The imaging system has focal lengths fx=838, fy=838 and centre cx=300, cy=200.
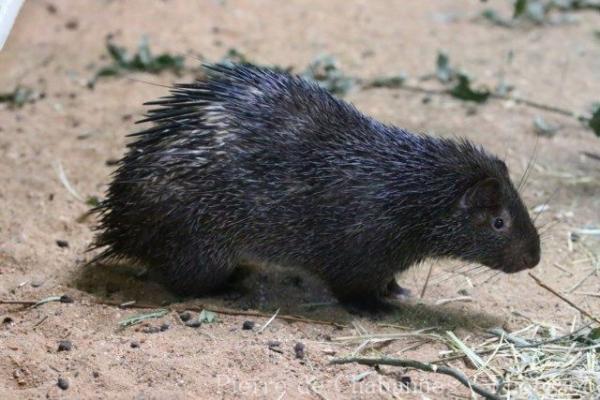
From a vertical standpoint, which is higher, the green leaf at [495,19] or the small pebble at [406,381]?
the green leaf at [495,19]

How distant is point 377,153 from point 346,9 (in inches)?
248

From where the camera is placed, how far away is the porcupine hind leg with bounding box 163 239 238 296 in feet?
19.0

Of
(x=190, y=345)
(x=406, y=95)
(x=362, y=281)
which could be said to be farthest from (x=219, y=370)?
(x=406, y=95)

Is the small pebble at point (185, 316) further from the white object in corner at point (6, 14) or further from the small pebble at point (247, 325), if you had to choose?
the white object in corner at point (6, 14)

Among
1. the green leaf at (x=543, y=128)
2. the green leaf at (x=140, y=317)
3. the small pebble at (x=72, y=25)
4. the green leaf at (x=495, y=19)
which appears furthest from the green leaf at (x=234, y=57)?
the green leaf at (x=140, y=317)

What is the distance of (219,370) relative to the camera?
487 centimetres

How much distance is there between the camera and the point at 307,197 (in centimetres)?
571

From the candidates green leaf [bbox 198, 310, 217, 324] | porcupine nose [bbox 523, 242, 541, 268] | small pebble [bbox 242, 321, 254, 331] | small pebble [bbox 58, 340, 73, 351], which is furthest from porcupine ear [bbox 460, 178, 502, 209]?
small pebble [bbox 58, 340, 73, 351]

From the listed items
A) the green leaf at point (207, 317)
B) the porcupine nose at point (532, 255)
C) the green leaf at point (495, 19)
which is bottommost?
the green leaf at point (207, 317)

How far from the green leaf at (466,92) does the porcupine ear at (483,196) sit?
3249mm

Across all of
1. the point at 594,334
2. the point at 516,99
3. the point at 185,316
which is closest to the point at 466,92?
the point at 516,99

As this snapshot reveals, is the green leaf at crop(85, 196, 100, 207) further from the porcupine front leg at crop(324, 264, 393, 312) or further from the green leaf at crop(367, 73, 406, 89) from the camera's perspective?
the green leaf at crop(367, 73, 406, 89)

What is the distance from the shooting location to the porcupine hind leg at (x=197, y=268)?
19.0 feet

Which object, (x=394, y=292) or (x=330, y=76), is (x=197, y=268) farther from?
(x=330, y=76)
